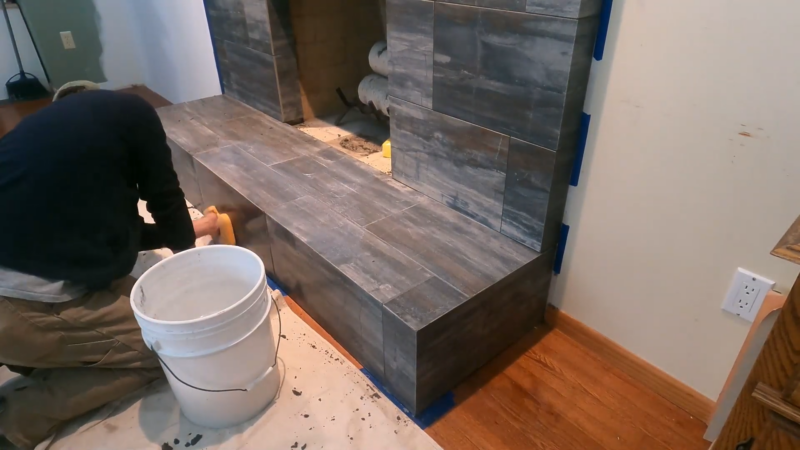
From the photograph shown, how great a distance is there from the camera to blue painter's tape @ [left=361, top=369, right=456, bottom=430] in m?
1.34

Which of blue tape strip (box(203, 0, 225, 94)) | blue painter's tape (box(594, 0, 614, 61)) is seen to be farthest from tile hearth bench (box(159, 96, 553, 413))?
blue tape strip (box(203, 0, 225, 94))

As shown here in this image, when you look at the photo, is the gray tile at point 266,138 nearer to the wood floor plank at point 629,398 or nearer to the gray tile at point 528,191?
the gray tile at point 528,191

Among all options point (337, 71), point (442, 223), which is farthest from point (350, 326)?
point (337, 71)

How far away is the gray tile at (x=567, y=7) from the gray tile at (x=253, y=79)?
4.89 feet

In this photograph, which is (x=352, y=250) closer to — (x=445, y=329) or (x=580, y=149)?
(x=445, y=329)

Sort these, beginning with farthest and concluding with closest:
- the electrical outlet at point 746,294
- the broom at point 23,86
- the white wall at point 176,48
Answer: the broom at point 23,86, the white wall at point 176,48, the electrical outlet at point 746,294

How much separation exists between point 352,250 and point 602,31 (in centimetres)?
88

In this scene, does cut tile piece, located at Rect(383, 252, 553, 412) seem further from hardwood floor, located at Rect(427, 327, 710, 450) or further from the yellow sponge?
the yellow sponge

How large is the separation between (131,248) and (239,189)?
0.54 meters

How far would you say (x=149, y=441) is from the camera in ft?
4.26

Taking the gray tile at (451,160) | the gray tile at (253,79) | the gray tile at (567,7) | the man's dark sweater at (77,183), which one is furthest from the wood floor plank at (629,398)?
the gray tile at (253,79)

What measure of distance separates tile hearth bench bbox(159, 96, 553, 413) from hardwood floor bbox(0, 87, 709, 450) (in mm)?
72

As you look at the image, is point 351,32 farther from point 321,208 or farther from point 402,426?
point 402,426

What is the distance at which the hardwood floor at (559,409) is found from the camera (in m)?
1.29
